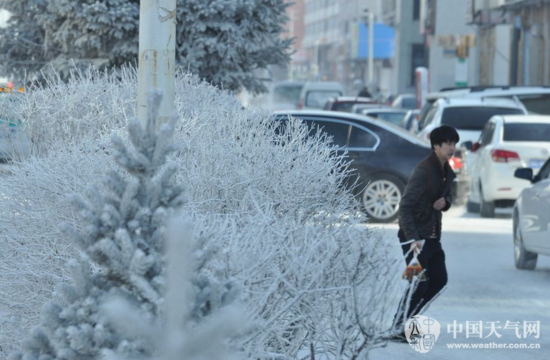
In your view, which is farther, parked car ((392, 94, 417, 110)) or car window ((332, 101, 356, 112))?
parked car ((392, 94, 417, 110))

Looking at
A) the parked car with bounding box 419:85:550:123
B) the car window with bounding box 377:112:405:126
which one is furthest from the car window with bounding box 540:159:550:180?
the car window with bounding box 377:112:405:126

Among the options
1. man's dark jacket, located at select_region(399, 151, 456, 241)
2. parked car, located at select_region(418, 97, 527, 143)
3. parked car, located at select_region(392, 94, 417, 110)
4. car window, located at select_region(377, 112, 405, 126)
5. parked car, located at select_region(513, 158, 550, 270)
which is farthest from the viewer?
parked car, located at select_region(392, 94, 417, 110)

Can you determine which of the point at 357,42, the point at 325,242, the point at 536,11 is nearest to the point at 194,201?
the point at 325,242

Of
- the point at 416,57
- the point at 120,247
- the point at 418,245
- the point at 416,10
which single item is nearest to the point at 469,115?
the point at 418,245

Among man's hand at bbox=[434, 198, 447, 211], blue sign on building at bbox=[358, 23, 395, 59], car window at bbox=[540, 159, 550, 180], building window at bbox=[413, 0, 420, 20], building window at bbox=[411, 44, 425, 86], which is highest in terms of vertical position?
building window at bbox=[413, 0, 420, 20]

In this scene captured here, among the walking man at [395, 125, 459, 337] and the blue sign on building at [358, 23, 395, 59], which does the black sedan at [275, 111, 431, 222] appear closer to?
the walking man at [395, 125, 459, 337]

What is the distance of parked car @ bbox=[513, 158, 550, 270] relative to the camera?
34.8 feet

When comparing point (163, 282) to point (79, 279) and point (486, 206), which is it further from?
point (486, 206)

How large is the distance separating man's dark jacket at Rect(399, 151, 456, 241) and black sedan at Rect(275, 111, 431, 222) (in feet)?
24.5

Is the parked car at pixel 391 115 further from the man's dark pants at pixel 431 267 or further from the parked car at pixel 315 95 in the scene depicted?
the man's dark pants at pixel 431 267

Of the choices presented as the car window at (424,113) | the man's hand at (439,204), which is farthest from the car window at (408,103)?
the man's hand at (439,204)

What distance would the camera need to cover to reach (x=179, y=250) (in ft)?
9.54

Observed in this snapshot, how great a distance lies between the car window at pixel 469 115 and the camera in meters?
19.1

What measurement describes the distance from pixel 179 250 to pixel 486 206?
13935 mm
